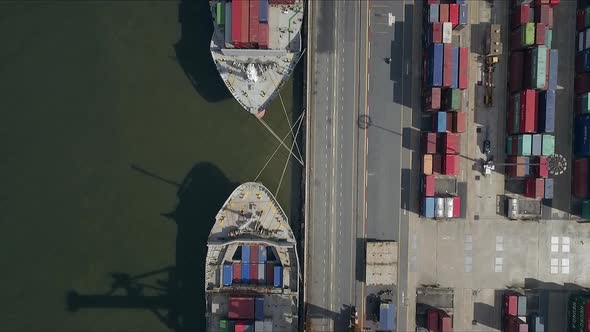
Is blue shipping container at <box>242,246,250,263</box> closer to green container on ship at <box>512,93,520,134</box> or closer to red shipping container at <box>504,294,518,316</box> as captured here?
red shipping container at <box>504,294,518,316</box>

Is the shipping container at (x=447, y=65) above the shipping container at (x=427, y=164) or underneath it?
above

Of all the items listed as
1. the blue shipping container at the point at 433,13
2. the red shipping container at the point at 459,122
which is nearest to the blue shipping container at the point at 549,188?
the red shipping container at the point at 459,122

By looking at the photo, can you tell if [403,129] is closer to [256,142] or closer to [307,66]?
[307,66]

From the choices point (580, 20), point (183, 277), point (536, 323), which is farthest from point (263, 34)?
point (536, 323)

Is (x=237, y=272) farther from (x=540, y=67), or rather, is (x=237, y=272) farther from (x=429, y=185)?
(x=540, y=67)

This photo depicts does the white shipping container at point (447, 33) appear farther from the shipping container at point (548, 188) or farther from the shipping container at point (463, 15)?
the shipping container at point (548, 188)

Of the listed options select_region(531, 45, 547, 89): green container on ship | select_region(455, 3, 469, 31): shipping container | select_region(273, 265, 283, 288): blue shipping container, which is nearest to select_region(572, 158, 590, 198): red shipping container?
select_region(531, 45, 547, 89): green container on ship
